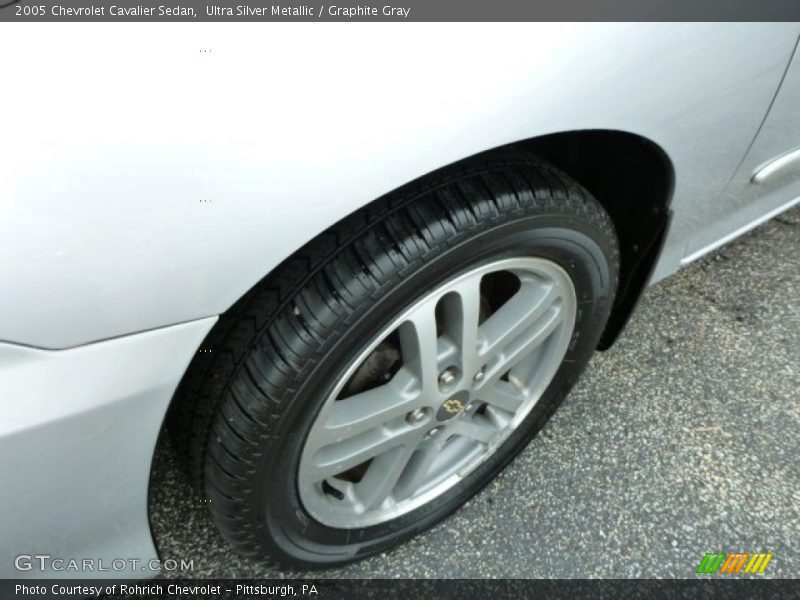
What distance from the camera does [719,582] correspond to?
1.44m

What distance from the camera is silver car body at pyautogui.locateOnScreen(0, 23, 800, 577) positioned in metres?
0.69

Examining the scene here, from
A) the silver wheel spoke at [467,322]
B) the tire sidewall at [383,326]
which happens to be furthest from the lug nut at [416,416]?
the tire sidewall at [383,326]

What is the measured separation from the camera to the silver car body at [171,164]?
695 mm

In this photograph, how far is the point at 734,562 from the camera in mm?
1464

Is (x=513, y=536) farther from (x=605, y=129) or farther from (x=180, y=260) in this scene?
(x=180, y=260)

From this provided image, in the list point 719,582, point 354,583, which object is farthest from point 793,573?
point 354,583

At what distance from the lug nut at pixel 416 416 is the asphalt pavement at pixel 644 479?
0.39 metres

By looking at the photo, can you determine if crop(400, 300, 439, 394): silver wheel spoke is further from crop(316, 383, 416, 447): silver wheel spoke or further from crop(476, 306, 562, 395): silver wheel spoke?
crop(476, 306, 562, 395): silver wheel spoke

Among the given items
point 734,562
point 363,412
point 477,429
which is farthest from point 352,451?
point 734,562

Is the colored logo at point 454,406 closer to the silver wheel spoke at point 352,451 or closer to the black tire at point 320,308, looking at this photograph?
the silver wheel spoke at point 352,451

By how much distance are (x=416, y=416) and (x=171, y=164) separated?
66 cm

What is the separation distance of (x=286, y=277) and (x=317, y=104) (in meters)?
0.28

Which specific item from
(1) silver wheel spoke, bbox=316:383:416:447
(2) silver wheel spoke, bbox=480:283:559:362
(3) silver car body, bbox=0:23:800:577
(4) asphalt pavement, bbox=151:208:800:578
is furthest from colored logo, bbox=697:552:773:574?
(3) silver car body, bbox=0:23:800:577

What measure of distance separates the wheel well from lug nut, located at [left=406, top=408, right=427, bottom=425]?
1.66 feet
